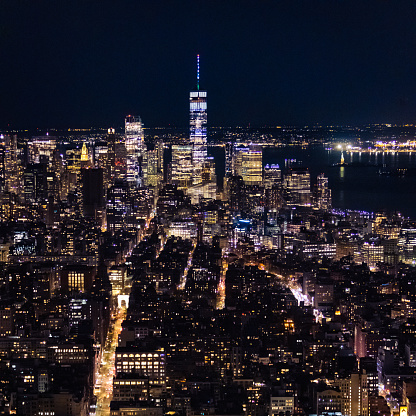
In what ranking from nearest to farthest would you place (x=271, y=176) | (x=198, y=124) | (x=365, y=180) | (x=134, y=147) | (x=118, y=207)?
(x=118, y=207), (x=271, y=176), (x=365, y=180), (x=134, y=147), (x=198, y=124)

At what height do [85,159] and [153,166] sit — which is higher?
[85,159]

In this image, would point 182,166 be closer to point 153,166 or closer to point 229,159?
point 153,166

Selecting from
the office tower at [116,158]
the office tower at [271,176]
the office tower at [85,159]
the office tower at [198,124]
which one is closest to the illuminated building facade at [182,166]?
the office tower at [198,124]

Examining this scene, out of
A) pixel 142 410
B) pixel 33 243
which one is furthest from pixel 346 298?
pixel 33 243

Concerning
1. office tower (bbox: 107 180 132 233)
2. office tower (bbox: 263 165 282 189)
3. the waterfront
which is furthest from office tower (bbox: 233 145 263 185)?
office tower (bbox: 107 180 132 233)

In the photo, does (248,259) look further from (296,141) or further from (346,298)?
(296,141)

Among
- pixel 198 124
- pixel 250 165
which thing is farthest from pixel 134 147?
pixel 250 165

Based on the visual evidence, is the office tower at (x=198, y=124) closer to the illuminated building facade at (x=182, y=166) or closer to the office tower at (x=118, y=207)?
the illuminated building facade at (x=182, y=166)
